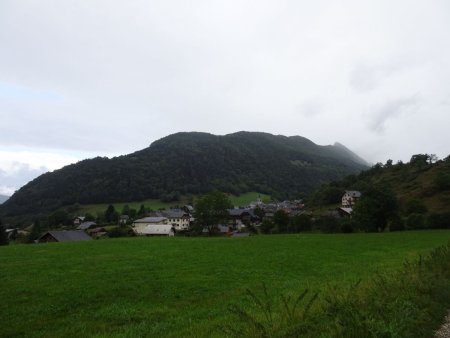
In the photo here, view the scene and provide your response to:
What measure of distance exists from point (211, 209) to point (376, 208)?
1554 inches

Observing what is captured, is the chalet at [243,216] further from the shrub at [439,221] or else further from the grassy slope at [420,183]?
the shrub at [439,221]

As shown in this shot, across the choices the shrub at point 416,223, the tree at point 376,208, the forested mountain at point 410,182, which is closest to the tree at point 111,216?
the forested mountain at point 410,182

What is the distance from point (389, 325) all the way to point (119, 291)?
454 inches

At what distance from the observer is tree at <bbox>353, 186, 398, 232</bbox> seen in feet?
207

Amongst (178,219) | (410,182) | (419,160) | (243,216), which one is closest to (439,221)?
(410,182)

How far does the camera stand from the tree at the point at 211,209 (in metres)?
88.2

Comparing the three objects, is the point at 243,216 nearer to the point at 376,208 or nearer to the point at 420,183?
the point at 420,183

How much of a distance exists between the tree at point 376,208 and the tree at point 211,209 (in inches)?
1372

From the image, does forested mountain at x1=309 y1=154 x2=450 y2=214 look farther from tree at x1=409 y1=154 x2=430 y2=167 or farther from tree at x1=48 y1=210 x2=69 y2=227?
tree at x1=48 y1=210 x2=69 y2=227

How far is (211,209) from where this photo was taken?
290 ft

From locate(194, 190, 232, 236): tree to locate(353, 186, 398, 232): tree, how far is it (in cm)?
3484

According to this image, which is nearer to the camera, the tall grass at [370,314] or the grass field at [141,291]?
the tall grass at [370,314]

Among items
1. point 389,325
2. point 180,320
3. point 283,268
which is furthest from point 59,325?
point 283,268

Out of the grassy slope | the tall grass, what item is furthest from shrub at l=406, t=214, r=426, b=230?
the tall grass
